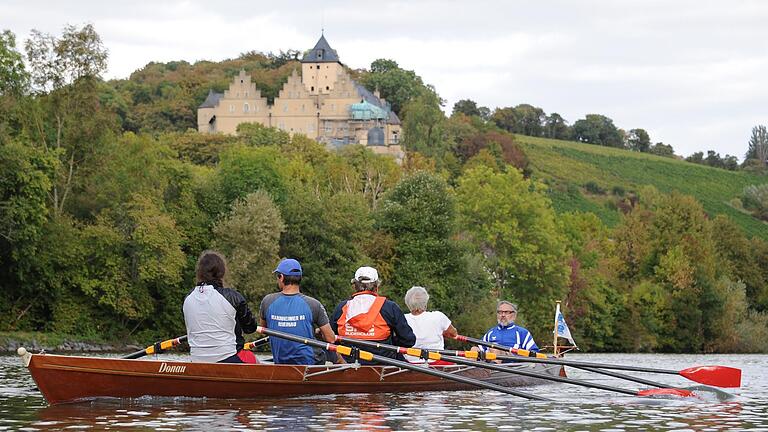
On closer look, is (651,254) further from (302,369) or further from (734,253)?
(302,369)

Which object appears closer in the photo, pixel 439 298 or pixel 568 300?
pixel 439 298

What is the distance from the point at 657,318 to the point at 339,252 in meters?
23.8

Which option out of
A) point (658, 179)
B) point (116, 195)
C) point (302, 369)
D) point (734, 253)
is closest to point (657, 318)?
point (734, 253)

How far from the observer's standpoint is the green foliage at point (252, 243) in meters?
50.3

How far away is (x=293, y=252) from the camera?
55.0 m

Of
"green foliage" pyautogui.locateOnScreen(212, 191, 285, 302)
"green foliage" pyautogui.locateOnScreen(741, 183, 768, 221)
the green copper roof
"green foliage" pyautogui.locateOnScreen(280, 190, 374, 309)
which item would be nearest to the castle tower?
the green copper roof

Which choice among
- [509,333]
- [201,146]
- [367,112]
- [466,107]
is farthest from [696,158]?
[509,333]

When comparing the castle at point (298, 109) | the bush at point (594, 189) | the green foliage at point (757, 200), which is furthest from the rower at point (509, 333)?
the castle at point (298, 109)

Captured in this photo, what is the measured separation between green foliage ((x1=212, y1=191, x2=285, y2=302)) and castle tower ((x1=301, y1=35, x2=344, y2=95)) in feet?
382

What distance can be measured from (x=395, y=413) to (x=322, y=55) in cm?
15867

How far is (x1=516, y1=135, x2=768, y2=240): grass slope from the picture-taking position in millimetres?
133000

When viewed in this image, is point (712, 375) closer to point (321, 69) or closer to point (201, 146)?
point (201, 146)

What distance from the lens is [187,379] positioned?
51.5 ft

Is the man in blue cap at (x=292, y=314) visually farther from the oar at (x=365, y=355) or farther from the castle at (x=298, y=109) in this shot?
the castle at (x=298, y=109)
